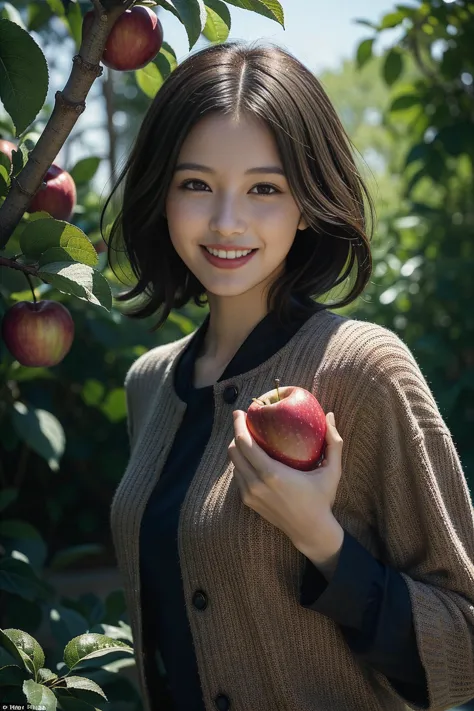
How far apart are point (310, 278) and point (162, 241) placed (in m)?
0.34

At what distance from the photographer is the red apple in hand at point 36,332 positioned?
1442 mm

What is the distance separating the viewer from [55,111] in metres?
1.29

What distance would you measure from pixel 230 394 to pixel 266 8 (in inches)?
24.4

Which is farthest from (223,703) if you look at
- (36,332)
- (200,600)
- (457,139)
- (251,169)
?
(457,139)

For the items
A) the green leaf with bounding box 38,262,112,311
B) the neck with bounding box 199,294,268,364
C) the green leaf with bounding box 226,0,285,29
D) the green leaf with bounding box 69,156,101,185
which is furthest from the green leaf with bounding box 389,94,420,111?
the green leaf with bounding box 38,262,112,311

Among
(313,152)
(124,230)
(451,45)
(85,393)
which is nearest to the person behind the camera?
(313,152)

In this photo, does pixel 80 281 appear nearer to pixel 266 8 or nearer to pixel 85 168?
pixel 266 8

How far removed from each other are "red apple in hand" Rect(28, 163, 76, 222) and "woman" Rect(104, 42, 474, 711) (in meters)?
0.19

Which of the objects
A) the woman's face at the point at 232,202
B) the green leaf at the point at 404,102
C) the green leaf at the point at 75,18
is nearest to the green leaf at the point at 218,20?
the woman's face at the point at 232,202

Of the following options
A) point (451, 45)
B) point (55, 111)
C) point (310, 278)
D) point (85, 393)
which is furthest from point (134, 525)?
point (451, 45)

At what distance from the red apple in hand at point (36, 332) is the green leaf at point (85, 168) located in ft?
2.41

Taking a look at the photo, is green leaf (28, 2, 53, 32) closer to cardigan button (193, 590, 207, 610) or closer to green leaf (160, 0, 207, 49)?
green leaf (160, 0, 207, 49)

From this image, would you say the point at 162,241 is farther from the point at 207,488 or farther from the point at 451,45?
the point at 451,45

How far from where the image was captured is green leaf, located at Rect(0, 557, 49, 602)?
5.64 ft
